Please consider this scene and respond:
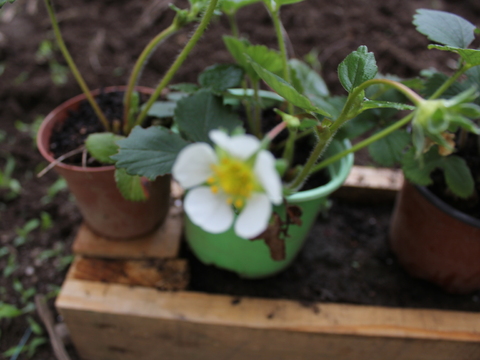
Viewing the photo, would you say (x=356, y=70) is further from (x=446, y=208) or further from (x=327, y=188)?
(x=446, y=208)

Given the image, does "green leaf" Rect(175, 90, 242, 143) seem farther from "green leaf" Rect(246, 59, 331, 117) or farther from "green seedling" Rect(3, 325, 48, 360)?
"green seedling" Rect(3, 325, 48, 360)

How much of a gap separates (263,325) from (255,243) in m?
0.17

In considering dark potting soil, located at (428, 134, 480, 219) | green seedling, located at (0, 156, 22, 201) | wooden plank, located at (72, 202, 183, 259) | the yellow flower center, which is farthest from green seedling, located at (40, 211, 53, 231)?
dark potting soil, located at (428, 134, 480, 219)

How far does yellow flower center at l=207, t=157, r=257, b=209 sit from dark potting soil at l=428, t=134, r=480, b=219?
59 cm

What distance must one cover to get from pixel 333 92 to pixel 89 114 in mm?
841

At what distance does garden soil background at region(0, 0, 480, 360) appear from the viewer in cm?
98

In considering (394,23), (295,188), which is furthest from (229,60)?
(295,188)

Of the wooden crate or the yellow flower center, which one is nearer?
the yellow flower center

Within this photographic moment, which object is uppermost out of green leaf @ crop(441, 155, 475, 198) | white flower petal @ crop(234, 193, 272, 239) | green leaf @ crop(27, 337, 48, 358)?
white flower petal @ crop(234, 193, 272, 239)

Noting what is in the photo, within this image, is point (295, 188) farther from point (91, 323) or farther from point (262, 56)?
point (91, 323)

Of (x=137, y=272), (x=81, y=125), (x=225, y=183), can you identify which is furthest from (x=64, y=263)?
(x=225, y=183)

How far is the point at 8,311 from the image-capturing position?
0.97 metres

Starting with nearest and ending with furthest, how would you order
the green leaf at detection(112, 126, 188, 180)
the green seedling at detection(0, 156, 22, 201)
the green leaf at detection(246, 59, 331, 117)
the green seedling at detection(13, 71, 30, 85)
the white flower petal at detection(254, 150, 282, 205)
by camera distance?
the white flower petal at detection(254, 150, 282, 205), the green leaf at detection(246, 59, 331, 117), the green leaf at detection(112, 126, 188, 180), the green seedling at detection(0, 156, 22, 201), the green seedling at detection(13, 71, 30, 85)

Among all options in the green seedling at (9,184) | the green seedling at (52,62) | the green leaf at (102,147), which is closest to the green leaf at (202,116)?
the green leaf at (102,147)
